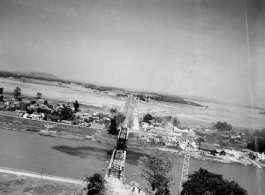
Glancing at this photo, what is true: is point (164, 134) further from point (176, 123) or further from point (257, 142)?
point (257, 142)

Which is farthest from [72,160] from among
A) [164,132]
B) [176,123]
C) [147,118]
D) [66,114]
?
[176,123]

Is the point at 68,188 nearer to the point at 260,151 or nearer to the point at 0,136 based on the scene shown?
the point at 0,136

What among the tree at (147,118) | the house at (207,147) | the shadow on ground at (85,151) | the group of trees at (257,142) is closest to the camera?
the shadow on ground at (85,151)

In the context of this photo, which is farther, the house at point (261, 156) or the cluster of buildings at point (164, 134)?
the house at point (261, 156)

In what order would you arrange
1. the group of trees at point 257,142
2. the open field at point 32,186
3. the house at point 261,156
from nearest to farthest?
the open field at point 32,186 < the house at point 261,156 < the group of trees at point 257,142

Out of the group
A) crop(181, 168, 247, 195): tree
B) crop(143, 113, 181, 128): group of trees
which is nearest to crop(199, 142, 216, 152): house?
crop(143, 113, 181, 128): group of trees

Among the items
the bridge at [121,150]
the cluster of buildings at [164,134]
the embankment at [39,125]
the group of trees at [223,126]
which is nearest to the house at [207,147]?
the cluster of buildings at [164,134]

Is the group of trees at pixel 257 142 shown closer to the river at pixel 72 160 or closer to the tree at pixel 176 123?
the river at pixel 72 160
